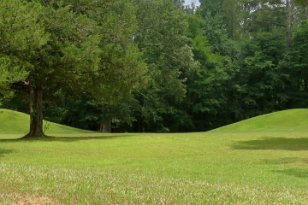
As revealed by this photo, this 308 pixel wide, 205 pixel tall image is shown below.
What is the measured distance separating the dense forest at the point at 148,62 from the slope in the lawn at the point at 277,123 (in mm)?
10200

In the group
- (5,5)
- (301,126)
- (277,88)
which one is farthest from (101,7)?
(277,88)

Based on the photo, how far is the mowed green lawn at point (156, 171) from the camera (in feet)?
34.9

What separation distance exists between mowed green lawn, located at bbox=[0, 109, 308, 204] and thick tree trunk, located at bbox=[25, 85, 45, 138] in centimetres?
463

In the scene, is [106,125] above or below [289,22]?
below

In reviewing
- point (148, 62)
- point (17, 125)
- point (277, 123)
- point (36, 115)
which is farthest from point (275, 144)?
point (148, 62)

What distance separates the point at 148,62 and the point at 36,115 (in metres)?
26.9

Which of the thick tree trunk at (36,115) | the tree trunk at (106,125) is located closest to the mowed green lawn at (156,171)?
the thick tree trunk at (36,115)

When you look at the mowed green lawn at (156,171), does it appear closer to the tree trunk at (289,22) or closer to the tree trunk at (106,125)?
the tree trunk at (106,125)

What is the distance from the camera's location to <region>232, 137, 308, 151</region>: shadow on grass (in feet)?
94.8

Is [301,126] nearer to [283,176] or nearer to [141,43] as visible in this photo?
[141,43]

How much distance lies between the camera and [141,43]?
61.8 m

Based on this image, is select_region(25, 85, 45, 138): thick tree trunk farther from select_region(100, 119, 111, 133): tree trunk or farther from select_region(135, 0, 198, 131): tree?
select_region(100, 119, 111, 133): tree trunk

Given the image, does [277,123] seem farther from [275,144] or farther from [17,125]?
[17,125]

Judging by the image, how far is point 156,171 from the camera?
18.9m
